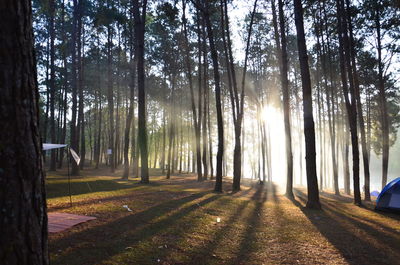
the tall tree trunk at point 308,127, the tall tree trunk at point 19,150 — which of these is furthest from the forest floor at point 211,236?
the tall tree trunk at point 19,150

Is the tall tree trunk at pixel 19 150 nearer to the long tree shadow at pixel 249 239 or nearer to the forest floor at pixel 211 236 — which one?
the forest floor at pixel 211 236

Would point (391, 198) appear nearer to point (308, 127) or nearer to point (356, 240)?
point (308, 127)

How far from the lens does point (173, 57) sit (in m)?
23.0

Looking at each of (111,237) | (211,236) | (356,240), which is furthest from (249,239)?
(111,237)

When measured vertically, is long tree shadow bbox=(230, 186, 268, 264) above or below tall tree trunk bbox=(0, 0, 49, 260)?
below

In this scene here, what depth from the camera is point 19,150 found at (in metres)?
1.66

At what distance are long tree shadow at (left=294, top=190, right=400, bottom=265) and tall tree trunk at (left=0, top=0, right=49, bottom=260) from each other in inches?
188

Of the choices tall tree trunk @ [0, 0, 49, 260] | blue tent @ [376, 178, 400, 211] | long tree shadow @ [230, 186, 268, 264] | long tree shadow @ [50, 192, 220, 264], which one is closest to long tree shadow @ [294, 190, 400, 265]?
long tree shadow @ [230, 186, 268, 264]

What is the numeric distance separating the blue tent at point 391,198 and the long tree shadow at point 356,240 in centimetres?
253

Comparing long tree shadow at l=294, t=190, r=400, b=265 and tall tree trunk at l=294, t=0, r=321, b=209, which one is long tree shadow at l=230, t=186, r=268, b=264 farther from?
tall tree trunk at l=294, t=0, r=321, b=209

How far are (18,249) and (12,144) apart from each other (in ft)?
2.22

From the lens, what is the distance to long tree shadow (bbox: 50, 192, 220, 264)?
3.54 metres

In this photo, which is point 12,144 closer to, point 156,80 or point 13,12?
point 13,12

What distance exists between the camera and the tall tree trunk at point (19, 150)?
158cm
